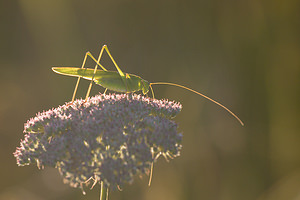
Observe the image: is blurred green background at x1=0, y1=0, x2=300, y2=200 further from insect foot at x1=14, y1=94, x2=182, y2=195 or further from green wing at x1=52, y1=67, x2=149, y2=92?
insect foot at x1=14, y1=94, x2=182, y2=195

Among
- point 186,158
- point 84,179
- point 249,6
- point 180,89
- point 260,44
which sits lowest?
point 84,179

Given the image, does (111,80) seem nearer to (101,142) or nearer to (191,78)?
(101,142)

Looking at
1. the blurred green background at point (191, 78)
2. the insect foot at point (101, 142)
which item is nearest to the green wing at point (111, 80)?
the insect foot at point (101, 142)

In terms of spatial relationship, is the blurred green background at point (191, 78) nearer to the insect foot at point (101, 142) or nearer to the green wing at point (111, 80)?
the green wing at point (111, 80)

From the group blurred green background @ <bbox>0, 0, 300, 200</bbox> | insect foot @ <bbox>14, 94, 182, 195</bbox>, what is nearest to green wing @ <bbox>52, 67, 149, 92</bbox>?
insect foot @ <bbox>14, 94, 182, 195</bbox>

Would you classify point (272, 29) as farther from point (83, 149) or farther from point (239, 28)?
point (83, 149)

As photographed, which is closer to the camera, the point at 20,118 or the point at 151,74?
the point at 20,118

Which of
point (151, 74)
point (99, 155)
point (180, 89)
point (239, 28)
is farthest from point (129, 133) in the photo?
point (151, 74)
